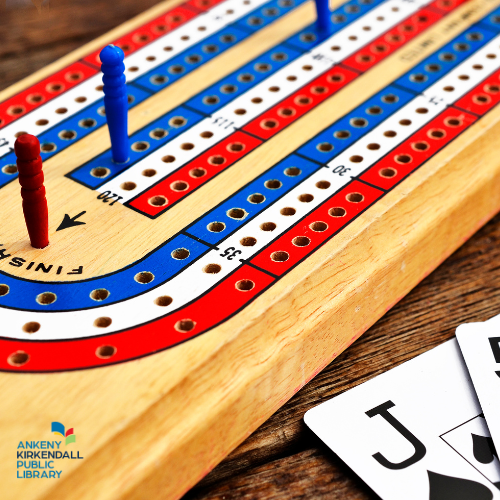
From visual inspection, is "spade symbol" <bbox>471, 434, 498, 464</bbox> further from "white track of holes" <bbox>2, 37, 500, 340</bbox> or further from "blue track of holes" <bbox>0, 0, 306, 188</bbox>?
"blue track of holes" <bbox>0, 0, 306, 188</bbox>

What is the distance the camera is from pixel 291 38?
51.9 inches

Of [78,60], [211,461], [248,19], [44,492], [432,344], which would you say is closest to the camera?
[44,492]

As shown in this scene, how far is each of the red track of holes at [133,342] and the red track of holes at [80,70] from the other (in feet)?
1.40

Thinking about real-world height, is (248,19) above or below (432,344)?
above

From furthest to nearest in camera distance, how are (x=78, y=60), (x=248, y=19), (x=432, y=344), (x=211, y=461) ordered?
(x=248, y=19) → (x=78, y=60) → (x=432, y=344) → (x=211, y=461)

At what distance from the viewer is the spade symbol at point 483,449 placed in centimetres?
82

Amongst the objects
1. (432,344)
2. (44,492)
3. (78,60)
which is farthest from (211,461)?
(78,60)

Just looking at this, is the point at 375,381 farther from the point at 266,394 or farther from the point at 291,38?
the point at 291,38

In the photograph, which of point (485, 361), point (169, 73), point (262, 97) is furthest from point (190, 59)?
point (485, 361)

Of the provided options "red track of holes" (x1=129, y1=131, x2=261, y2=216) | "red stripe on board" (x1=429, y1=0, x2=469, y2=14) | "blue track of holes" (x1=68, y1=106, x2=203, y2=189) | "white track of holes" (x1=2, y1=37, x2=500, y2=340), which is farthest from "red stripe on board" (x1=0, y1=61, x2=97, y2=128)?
"red stripe on board" (x1=429, y1=0, x2=469, y2=14)

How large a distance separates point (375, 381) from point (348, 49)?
59 centimetres

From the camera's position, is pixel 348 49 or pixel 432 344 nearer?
pixel 432 344

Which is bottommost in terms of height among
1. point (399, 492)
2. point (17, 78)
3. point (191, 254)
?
point (399, 492)

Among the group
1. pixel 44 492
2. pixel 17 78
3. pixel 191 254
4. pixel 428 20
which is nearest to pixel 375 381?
pixel 191 254
